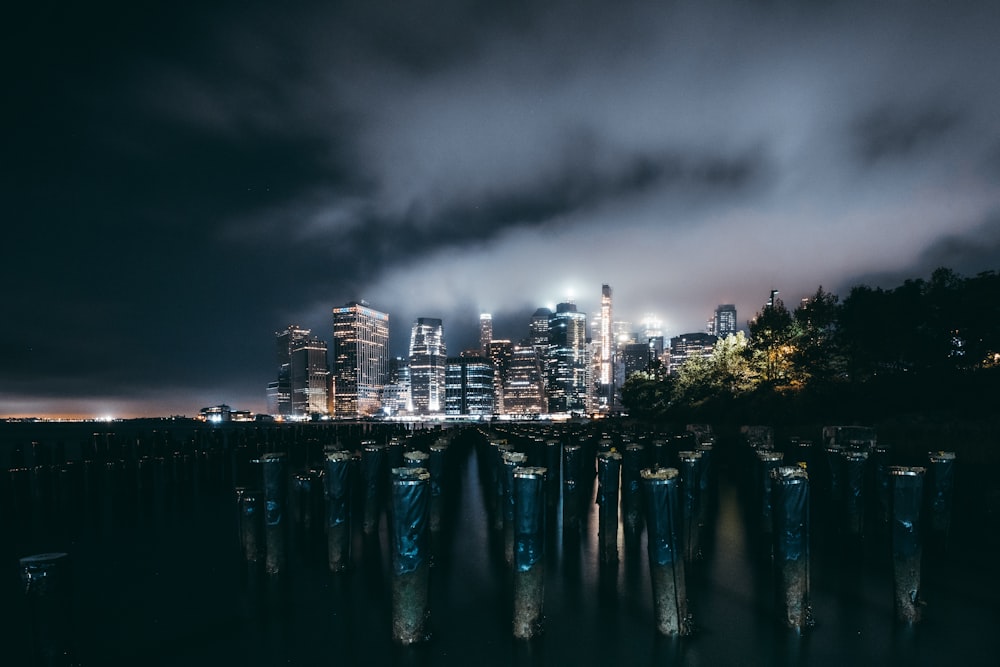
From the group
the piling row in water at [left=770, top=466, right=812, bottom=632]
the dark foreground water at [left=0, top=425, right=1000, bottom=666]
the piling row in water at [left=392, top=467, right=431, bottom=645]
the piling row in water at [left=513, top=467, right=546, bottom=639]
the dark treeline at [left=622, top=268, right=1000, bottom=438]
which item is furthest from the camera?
the dark treeline at [left=622, top=268, right=1000, bottom=438]

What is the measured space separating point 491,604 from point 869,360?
37117 mm

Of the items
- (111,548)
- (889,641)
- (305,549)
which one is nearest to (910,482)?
(889,641)


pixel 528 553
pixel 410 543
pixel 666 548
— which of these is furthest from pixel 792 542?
pixel 410 543

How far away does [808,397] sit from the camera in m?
33.3

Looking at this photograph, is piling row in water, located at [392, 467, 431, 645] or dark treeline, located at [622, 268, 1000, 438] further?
dark treeline, located at [622, 268, 1000, 438]

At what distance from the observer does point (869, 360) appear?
34281 mm

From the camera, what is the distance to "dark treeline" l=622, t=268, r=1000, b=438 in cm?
2680

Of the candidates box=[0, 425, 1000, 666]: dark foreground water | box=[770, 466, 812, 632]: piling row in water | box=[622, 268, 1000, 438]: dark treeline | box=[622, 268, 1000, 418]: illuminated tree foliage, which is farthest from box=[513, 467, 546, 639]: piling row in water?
box=[622, 268, 1000, 418]: illuminated tree foliage

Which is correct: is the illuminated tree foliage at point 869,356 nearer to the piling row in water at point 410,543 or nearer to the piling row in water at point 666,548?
the piling row in water at point 666,548

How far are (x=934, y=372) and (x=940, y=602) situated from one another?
26.6 metres

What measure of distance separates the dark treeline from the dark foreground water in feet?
50.7

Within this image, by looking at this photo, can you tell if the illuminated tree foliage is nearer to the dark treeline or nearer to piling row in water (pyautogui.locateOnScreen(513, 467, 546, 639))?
the dark treeline

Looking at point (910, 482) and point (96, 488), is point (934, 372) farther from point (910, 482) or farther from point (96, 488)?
point (96, 488)

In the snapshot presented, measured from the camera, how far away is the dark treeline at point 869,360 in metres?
26.8
